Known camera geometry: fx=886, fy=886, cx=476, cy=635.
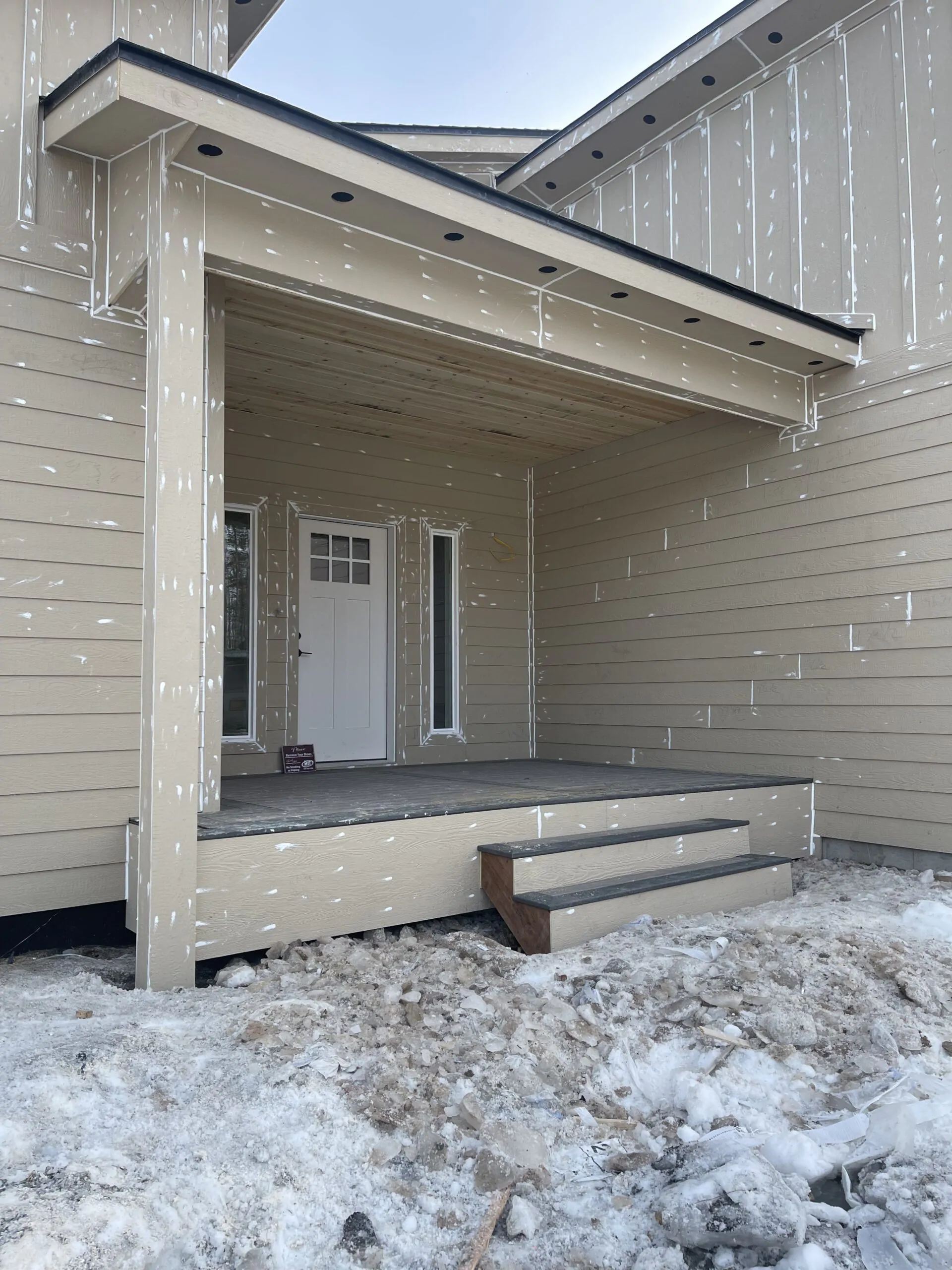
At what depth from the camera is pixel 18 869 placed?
129 inches

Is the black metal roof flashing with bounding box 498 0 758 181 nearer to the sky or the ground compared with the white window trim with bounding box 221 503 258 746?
nearer to the sky

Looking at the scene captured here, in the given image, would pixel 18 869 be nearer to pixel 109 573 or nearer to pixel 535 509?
pixel 109 573

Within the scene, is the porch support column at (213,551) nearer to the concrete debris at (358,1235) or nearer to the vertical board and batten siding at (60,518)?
the vertical board and batten siding at (60,518)

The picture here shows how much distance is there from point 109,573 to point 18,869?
1.17 meters

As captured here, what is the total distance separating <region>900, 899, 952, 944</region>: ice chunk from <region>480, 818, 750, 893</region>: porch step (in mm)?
894

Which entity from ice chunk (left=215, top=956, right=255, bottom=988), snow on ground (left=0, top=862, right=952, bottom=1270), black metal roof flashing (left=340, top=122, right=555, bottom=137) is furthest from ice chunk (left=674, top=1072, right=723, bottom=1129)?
black metal roof flashing (left=340, top=122, right=555, bottom=137)

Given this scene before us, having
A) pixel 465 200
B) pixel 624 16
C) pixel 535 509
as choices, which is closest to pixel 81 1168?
pixel 465 200

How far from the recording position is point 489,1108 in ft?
7.38

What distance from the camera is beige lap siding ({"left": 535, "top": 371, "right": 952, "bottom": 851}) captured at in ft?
15.4

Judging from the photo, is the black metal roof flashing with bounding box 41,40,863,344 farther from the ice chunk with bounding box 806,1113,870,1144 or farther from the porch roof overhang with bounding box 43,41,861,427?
the ice chunk with bounding box 806,1113,870,1144

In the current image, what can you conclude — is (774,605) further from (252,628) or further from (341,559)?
(252,628)

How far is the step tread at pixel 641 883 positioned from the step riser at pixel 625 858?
3cm

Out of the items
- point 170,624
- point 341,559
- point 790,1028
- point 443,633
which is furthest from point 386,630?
point 790,1028

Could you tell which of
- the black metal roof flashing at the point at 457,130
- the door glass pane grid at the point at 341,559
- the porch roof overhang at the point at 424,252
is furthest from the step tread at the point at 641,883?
the black metal roof flashing at the point at 457,130
